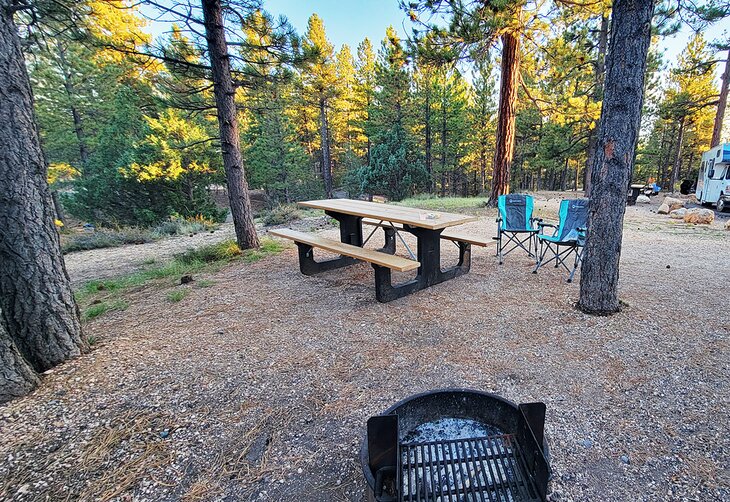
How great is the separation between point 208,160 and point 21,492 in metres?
12.7

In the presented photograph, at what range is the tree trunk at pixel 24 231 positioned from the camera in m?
1.83

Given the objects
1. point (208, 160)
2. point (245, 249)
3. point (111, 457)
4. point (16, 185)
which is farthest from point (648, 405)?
point (208, 160)

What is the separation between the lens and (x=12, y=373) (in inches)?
69.1

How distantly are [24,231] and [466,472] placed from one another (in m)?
2.62

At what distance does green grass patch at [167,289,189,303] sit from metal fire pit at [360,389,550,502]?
291cm

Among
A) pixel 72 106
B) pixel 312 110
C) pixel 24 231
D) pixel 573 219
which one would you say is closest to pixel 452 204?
pixel 573 219

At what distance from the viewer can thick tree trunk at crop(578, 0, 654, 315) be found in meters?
2.35

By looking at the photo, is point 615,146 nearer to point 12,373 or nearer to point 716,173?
point 12,373

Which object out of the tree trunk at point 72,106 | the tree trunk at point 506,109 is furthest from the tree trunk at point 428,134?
the tree trunk at point 72,106

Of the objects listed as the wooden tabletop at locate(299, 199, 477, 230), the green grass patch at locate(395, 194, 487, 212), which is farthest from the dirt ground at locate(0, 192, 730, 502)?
the green grass patch at locate(395, 194, 487, 212)

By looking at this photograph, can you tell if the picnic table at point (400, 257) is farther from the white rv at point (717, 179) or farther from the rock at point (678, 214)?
the white rv at point (717, 179)

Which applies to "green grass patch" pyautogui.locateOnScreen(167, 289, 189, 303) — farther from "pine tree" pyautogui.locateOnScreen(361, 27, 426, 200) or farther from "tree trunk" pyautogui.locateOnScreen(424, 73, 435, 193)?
"tree trunk" pyautogui.locateOnScreen(424, 73, 435, 193)

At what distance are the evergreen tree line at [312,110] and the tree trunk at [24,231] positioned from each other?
2704mm

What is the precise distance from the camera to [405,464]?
1.25 metres
